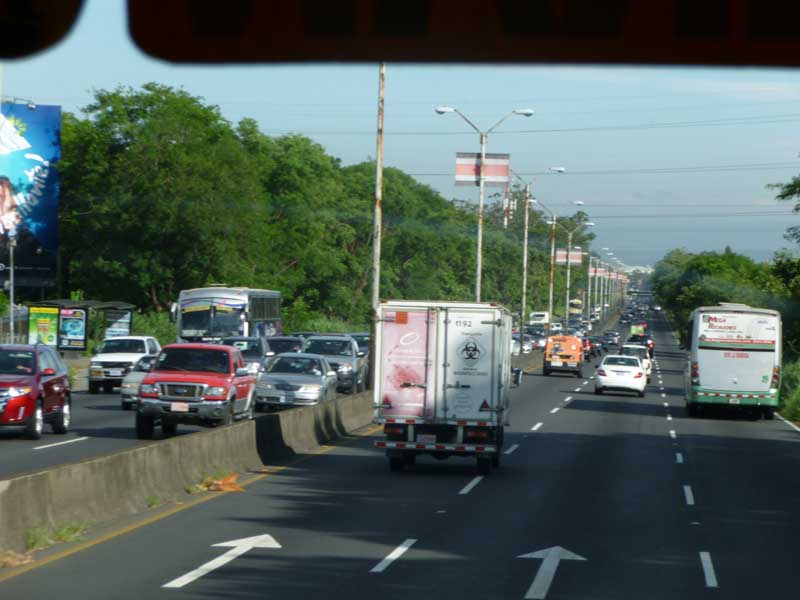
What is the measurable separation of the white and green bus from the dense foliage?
41.0 meters

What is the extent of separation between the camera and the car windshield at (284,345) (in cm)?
4479

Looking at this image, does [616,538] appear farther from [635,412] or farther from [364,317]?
[364,317]

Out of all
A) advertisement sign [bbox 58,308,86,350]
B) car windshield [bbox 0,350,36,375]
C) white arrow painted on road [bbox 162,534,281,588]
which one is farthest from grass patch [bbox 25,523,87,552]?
advertisement sign [bbox 58,308,86,350]

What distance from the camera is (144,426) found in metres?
26.8

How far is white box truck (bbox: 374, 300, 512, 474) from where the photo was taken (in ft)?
76.1

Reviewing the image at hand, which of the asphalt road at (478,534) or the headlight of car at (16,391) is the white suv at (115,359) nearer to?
the asphalt road at (478,534)

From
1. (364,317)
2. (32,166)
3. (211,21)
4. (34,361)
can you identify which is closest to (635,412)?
(34,361)

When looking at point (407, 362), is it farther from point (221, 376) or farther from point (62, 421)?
point (62, 421)

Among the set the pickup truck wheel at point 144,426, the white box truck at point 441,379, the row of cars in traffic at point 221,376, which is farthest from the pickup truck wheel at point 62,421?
the white box truck at point 441,379

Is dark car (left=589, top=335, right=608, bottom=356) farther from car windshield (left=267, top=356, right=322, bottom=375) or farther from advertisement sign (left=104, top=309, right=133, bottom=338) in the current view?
car windshield (left=267, top=356, right=322, bottom=375)

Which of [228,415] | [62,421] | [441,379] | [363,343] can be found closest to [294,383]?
[228,415]

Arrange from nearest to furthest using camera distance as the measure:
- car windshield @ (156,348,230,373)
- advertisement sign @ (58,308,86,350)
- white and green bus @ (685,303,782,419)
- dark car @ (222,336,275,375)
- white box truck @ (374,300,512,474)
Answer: white box truck @ (374,300,512,474) < car windshield @ (156,348,230,373) < dark car @ (222,336,275,375) < white and green bus @ (685,303,782,419) < advertisement sign @ (58,308,86,350)

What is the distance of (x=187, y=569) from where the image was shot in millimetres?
12625

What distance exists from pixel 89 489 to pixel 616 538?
6187mm
